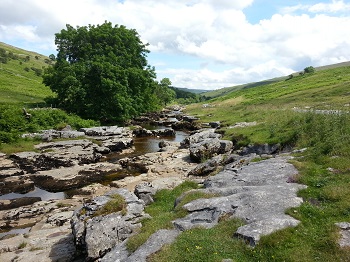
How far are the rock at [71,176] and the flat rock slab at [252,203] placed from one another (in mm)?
17727

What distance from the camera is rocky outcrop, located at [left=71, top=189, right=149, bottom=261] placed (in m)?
15.9

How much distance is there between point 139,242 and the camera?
47.2ft

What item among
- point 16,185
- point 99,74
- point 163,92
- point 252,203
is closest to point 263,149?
point 252,203

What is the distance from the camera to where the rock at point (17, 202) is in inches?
1059

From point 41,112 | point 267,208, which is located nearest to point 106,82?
point 41,112

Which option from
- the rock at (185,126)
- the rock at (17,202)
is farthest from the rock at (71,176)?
the rock at (185,126)

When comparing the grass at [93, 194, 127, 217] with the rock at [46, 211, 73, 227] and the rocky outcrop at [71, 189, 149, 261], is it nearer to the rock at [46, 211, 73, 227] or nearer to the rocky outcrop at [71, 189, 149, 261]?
the rocky outcrop at [71, 189, 149, 261]

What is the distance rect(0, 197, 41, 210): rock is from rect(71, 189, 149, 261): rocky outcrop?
10.9 metres

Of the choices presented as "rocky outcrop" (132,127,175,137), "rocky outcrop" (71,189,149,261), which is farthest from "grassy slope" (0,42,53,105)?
"rocky outcrop" (71,189,149,261)

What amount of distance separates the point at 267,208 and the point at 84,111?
58.6 m

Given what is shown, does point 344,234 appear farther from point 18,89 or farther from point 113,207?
point 18,89

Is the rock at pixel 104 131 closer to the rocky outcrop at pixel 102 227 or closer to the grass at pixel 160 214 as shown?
the grass at pixel 160 214

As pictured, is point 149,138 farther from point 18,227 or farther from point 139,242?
point 139,242

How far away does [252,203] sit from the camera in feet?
52.4
